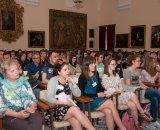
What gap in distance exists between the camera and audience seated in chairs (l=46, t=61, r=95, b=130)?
3.88m

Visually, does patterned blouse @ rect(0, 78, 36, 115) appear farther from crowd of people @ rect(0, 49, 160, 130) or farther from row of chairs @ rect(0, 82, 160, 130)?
row of chairs @ rect(0, 82, 160, 130)

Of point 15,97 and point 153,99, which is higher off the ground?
point 15,97

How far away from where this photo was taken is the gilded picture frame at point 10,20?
50.0 ft

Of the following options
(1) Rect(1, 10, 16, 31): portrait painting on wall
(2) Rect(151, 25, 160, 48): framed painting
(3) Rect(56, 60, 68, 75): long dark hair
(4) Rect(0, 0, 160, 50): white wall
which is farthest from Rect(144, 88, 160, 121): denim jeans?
(1) Rect(1, 10, 16, 31): portrait painting on wall

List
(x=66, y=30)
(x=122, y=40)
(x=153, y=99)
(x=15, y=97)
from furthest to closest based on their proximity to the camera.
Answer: (x=66, y=30) → (x=122, y=40) → (x=153, y=99) → (x=15, y=97)

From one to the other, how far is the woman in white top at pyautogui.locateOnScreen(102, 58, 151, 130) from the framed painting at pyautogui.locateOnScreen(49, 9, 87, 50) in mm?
12695

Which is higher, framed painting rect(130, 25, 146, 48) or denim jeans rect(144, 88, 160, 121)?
framed painting rect(130, 25, 146, 48)

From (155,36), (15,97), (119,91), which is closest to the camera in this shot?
(15,97)

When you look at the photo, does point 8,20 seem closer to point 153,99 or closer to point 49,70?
point 49,70

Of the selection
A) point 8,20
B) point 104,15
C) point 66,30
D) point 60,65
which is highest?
point 104,15

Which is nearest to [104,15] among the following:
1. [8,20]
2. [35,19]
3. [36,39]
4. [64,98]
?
[35,19]

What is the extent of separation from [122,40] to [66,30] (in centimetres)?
414

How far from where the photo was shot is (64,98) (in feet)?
13.8

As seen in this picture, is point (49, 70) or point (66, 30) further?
point (66, 30)
